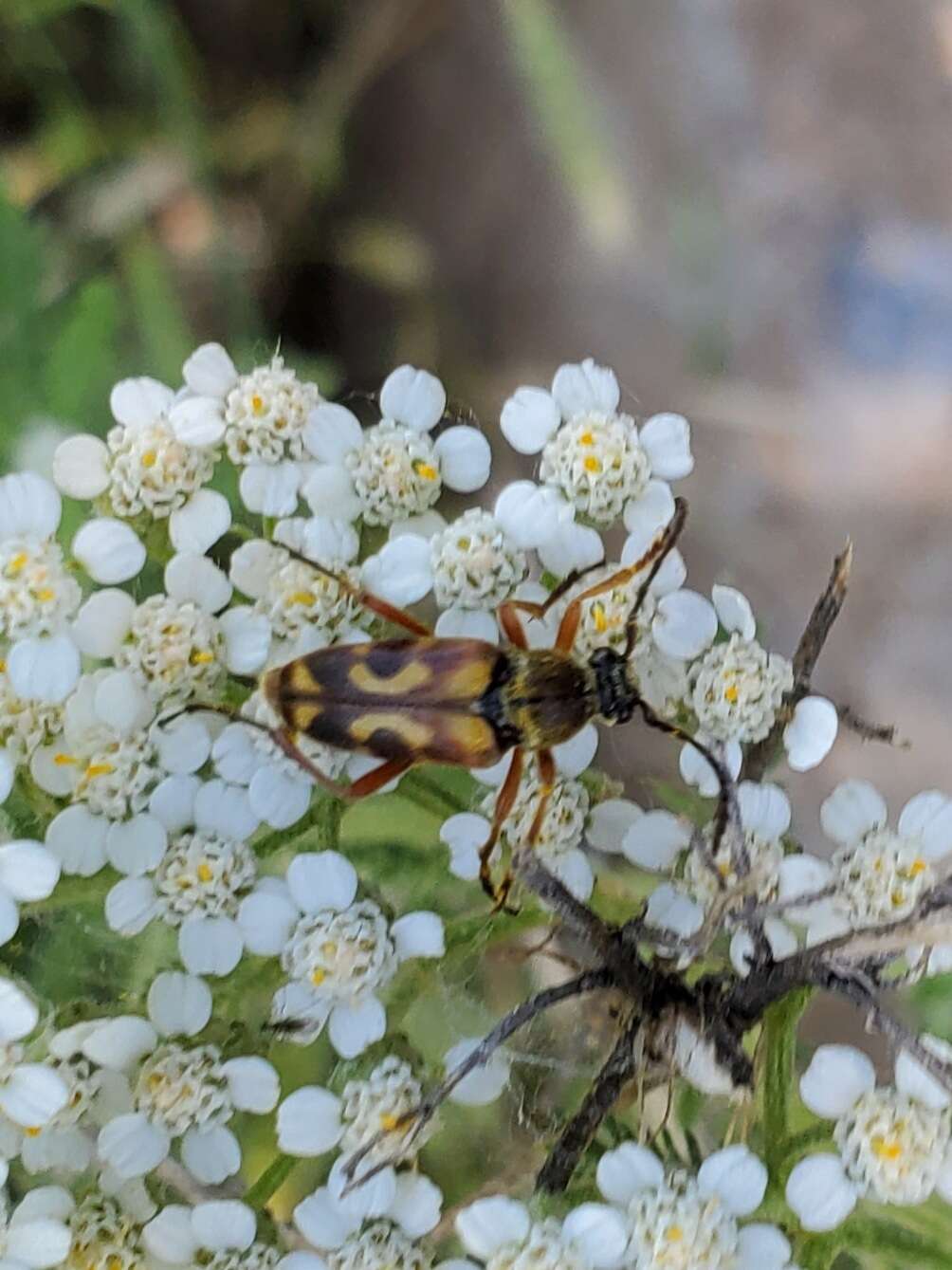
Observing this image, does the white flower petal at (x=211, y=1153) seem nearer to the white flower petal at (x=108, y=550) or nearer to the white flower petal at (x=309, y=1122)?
the white flower petal at (x=309, y=1122)

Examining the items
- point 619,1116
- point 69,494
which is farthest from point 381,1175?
point 69,494

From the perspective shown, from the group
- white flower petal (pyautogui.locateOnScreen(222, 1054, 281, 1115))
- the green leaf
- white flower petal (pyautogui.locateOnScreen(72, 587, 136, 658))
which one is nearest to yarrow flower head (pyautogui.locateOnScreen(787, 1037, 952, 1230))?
white flower petal (pyautogui.locateOnScreen(222, 1054, 281, 1115))

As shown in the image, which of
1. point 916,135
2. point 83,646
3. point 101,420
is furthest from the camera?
point 916,135

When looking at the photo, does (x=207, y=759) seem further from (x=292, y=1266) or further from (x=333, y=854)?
(x=292, y=1266)

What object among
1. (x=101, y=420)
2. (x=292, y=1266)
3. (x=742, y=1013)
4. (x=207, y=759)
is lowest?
(x=292, y=1266)

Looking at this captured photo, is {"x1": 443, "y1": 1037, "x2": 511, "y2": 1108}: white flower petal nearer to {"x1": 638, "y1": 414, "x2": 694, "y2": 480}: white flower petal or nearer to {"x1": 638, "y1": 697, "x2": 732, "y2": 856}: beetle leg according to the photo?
{"x1": 638, "y1": 697, "x2": 732, "y2": 856}: beetle leg

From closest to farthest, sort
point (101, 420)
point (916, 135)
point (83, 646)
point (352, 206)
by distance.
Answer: point (83, 646)
point (101, 420)
point (916, 135)
point (352, 206)
